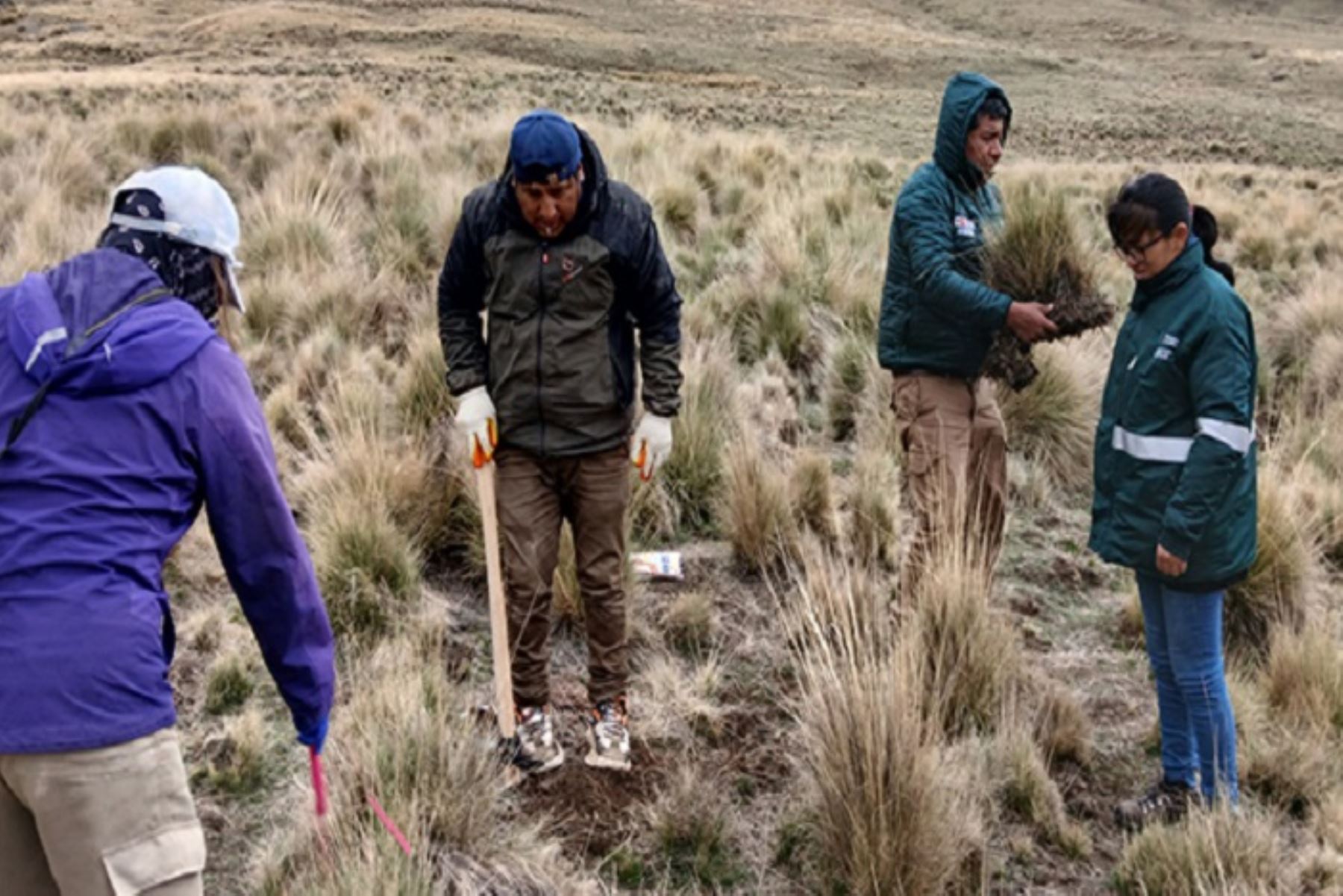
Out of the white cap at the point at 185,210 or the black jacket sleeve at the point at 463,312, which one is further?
the black jacket sleeve at the point at 463,312

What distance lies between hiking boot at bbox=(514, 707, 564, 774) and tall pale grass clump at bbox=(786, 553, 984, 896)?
891 mm

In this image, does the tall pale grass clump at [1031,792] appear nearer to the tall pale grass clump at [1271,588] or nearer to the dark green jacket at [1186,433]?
the dark green jacket at [1186,433]

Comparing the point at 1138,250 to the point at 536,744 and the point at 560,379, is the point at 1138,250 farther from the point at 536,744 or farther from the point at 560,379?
the point at 536,744

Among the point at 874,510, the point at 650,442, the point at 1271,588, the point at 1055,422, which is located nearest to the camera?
the point at 650,442

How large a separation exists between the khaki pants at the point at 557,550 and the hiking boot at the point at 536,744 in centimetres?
5

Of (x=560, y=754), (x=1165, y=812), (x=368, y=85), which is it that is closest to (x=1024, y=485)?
(x=1165, y=812)

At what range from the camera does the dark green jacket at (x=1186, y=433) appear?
3547 mm

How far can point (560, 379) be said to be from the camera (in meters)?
3.93

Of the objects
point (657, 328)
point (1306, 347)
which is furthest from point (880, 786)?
point (1306, 347)

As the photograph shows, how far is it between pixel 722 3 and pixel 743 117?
3723cm

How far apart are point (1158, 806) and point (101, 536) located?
3178 millimetres

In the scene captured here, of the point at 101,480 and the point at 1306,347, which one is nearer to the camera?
the point at 101,480

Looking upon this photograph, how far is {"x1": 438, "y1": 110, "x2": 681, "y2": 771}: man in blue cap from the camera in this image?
3.86 m

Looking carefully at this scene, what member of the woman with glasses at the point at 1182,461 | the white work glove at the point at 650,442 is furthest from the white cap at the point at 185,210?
the woman with glasses at the point at 1182,461
